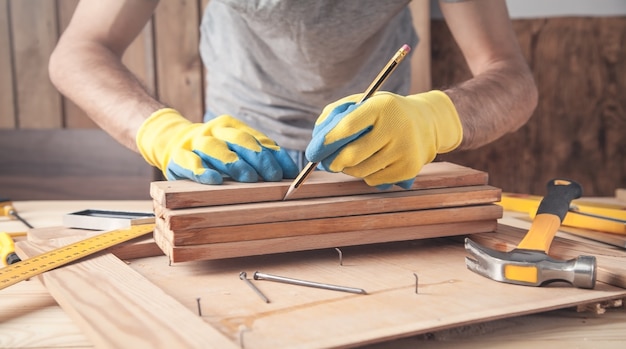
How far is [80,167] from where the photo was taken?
224 centimetres

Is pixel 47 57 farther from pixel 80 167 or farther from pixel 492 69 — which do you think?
pixel 492 69

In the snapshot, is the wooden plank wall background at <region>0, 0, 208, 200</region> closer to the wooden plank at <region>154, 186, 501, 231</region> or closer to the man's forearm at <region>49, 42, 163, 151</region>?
the man's forearm at <region>49, 42, 163, 151</region>

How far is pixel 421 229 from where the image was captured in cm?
105

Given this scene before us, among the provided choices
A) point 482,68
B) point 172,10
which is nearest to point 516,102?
point 482,68

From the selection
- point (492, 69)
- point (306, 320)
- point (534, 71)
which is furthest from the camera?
point (534, 71)

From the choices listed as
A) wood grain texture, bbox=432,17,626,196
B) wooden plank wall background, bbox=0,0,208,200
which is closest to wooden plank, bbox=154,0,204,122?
wooden plank wall background, bbox=0,0,208,200

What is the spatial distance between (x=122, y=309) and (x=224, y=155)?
351mm

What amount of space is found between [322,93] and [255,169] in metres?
0.89

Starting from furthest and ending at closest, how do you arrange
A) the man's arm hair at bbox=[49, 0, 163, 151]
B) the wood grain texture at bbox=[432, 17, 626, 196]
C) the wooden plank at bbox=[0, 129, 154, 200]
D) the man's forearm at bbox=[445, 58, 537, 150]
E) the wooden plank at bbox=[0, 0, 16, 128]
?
the wooden plank at bbox=[0, 0, 16, 128], the wood grain texture at bbox=[432, 17, 626, 196], the wooden plank at bbox=[0, 129, 154, 200], the man's arm hair at bbox=[49, 0, 163, 151], the man's forearm at bbox=[445, 58, 537, 150]

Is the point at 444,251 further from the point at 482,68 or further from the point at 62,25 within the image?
the point at 62,25

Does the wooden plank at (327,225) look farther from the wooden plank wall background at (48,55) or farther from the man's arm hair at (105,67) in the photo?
the wooden plank wall background at (48,55)

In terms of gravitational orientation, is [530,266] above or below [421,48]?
below

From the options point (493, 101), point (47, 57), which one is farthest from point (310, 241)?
point (47, 57)

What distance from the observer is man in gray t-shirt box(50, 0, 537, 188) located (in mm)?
1002
